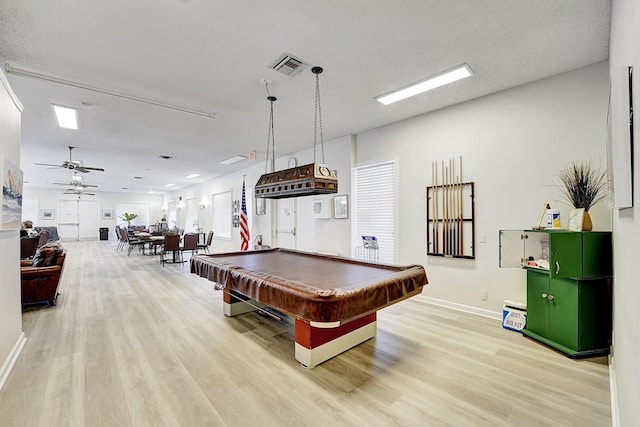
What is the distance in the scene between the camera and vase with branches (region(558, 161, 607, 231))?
2.85 m

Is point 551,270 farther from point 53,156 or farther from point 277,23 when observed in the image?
point 53,156

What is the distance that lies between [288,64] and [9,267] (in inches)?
128

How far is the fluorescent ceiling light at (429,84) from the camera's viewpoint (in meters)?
3.18

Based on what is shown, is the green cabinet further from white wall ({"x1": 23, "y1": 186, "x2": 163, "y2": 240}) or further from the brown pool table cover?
white wall ({"x1": 23, "y1": 186, "x2": 163, "y2": 240})

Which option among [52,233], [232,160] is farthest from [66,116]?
[52,233]

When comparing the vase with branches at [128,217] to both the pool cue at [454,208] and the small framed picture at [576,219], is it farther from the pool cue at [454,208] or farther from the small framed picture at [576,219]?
the small framed picture at [576,219]

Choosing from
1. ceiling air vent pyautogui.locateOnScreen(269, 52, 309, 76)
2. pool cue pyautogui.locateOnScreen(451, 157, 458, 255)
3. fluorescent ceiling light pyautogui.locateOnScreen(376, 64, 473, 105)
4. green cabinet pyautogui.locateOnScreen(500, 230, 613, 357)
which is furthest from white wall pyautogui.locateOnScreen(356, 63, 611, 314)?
ceiling air vent pyautogui.locateOnScreen(269, 52, 309, 76)

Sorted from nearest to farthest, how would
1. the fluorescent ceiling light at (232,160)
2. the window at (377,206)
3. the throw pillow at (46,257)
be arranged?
the throw pillow at (46,257) → the window at (377,206) → the fluorescent ceiling light at (232,160)

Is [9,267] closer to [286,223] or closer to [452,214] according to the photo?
[452,214]

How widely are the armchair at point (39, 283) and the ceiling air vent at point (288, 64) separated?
174 inches

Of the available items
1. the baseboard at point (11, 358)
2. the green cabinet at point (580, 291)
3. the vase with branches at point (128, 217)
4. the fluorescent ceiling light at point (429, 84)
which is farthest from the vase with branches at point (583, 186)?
the vase with branches at point (128, 217)

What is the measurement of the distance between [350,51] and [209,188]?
9776 mm

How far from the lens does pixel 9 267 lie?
2611 mm

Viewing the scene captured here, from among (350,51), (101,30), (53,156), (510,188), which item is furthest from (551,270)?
(53,156)
